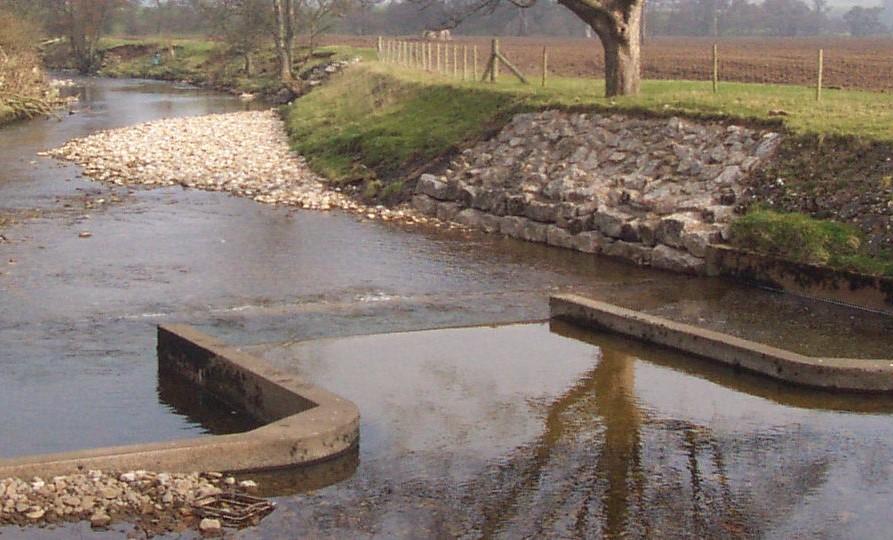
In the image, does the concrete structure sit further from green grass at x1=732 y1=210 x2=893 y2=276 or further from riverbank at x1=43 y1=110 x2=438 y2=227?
riverbank at x1=43 y1=110 x2=438 y2=227

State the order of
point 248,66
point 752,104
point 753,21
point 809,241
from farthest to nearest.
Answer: point 753,21 < point 248,66 < point 752,104 < point 809,241

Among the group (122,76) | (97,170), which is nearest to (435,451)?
(97,170)

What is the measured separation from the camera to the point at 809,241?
17609 millimetres

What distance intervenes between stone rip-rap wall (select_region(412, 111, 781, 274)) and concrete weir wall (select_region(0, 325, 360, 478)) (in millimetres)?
8793

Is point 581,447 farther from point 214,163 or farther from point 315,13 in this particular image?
point 315,13

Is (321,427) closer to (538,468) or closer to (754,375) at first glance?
(538,468)

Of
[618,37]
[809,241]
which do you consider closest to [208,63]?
[618,37]

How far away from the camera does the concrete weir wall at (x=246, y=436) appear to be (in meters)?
9.37

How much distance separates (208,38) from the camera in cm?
8719

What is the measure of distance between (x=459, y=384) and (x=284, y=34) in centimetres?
5324

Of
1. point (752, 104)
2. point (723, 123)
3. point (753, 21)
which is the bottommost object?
point (723, 123)

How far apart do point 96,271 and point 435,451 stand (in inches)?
378

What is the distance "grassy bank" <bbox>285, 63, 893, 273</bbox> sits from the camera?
59.1ft

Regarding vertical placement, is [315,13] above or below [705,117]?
above
